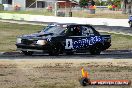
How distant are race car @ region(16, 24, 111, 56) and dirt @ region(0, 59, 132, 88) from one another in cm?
170

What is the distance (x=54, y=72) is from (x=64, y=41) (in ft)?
16.8

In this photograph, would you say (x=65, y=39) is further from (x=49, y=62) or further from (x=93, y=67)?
(x=93, y=67)

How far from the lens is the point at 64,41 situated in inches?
703

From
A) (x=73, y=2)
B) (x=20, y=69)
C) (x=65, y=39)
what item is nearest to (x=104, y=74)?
(x=20, y=69)

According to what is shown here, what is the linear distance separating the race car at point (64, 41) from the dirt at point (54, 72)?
1.70m

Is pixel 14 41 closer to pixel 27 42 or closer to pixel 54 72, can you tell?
pixel 27 42

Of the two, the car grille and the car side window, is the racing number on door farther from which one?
the car grille

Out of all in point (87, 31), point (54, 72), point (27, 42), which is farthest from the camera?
point (87, 31)

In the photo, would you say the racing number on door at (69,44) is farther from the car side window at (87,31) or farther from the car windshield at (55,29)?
the car side window at (87,31)

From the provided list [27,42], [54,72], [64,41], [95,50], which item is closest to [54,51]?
[64,41]

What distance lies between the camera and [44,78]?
38.3ft

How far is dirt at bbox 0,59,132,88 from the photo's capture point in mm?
10812

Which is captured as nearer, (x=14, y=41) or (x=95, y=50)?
(x=95, y=50)

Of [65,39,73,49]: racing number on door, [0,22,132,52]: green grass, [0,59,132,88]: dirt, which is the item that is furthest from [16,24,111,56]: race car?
[0,22,132,52]: green grass
